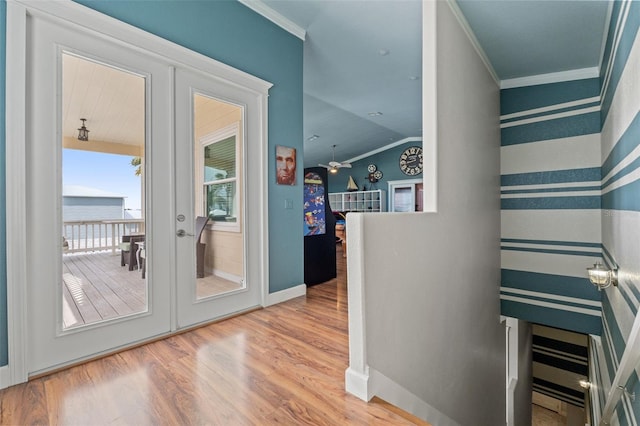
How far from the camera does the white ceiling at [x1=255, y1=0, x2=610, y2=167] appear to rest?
101 inches

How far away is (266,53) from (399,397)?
3.10 metres

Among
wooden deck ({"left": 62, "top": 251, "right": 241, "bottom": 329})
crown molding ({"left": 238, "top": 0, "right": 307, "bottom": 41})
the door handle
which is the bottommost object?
wooden deck ({"left": 62, "top": 251, "right": 241, "bottom": 329})

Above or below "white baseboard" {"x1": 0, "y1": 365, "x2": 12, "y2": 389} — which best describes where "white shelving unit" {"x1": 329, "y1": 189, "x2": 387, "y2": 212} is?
above

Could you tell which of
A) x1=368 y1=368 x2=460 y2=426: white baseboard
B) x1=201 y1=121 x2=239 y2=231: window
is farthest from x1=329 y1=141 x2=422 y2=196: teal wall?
x1=368 y1=368 x2=460 y2=426: white baseboard

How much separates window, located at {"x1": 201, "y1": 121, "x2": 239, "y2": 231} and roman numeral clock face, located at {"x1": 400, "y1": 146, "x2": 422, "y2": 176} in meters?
7.28

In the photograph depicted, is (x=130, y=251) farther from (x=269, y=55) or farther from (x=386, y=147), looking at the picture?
(x=386, y=147)

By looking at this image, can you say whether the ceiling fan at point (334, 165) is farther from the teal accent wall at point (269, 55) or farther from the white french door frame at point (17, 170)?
the white french door frame at point (17, 170)

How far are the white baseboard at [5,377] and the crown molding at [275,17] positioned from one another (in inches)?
124

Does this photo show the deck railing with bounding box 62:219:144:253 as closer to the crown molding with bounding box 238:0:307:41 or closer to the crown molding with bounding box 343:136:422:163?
the crown molding with bounding box 238:0:307:41

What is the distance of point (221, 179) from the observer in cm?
267

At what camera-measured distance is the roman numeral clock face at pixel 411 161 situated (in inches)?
352

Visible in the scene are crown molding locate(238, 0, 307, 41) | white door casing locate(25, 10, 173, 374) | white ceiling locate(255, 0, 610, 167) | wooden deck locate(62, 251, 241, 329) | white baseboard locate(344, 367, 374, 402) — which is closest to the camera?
white baseboard locate(344, 367, 374, 402)

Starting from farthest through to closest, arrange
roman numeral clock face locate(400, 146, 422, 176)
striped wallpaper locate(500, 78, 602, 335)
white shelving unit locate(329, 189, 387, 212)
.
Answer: white shelving unit locate(329, 189, 387, 212) → roman numeral clock face locate(400, 146, 422, 176) → striped wallpaper locate(500, 78, 602, 335)

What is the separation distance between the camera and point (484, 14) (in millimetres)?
2557
